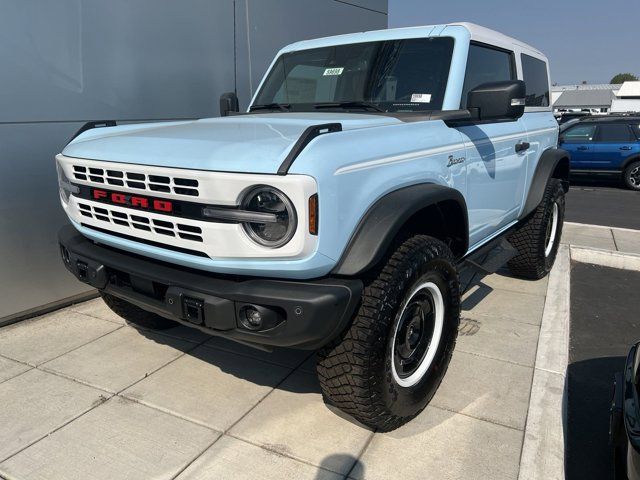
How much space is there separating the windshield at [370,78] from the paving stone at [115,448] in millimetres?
2111

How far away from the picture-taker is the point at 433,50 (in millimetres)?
3236

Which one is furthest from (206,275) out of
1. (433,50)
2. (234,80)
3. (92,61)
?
(234,80)

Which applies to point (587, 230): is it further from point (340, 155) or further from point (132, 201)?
point (132, 201)

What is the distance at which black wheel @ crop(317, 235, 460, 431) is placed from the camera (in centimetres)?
224

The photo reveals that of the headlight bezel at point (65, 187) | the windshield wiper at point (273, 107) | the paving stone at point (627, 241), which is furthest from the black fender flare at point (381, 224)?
the paving stone at point (627, 241)

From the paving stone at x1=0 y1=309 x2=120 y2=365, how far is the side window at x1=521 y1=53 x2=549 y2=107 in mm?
3899

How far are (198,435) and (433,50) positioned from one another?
104 inches

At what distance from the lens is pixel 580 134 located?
Answer: 500 inches

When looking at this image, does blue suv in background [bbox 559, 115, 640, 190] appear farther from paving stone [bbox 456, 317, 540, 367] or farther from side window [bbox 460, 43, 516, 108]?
paving stone [bbox 456, 317, 540, 367]

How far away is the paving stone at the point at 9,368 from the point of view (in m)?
3.16

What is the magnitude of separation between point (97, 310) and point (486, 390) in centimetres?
307

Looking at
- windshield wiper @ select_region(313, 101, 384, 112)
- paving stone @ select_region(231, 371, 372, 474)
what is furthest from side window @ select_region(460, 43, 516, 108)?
paving stone @ select_region(231, 371, 372, 474)

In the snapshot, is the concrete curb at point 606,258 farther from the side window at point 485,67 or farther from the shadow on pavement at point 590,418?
the side window at point 485,67

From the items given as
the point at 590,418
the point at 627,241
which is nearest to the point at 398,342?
the point at 590,418
